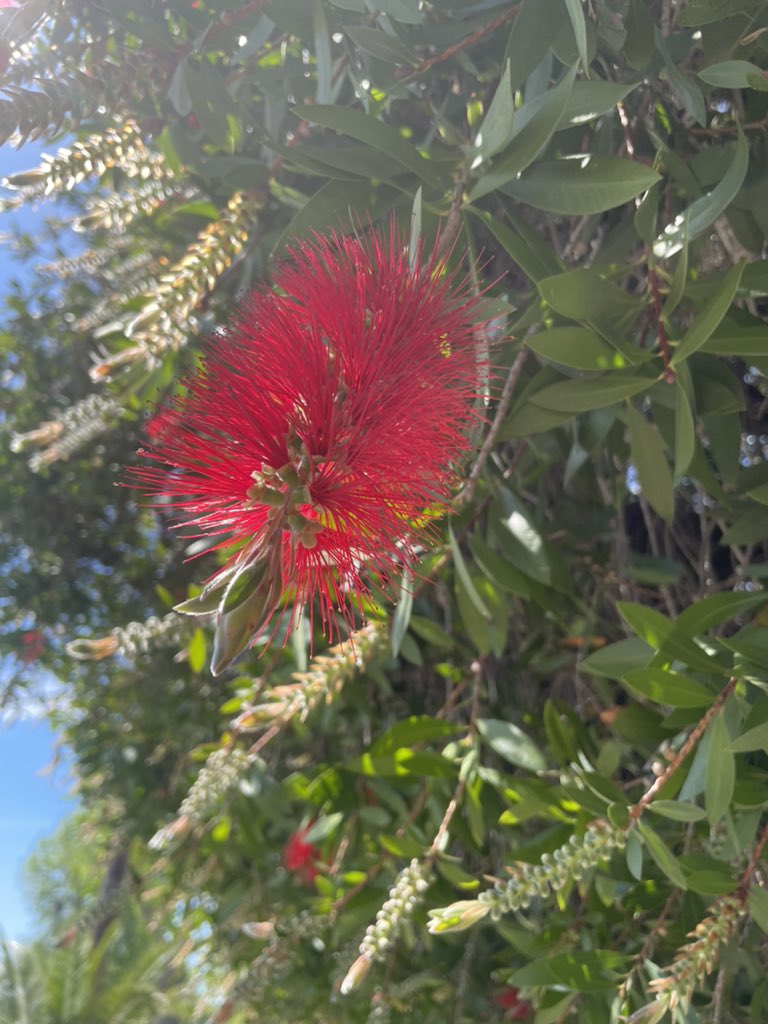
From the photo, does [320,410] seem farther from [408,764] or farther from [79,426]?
[79,426]

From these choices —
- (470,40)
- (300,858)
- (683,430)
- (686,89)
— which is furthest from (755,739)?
(300,858)

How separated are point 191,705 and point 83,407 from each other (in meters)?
0.76

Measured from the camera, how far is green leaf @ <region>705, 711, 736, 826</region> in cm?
71

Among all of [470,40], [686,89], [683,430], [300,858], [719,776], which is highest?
[470,40]

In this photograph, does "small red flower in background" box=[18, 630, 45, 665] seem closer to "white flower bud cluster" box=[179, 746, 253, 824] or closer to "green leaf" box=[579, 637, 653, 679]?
"white flower bud cluster" box=[179, 746, 253, 824]

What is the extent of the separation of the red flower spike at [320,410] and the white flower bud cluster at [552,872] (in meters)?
0.34

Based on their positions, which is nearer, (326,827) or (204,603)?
(204,603)

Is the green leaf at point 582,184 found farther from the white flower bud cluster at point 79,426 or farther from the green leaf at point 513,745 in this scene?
the white flower bud cluster at point 79,426

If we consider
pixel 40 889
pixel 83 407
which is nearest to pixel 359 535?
pixel 83 407

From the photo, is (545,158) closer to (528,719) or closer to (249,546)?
(249,546)

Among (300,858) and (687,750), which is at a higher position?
(687,750)

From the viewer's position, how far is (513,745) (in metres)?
1.10

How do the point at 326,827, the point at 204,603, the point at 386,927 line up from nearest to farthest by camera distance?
the point at 204,603, the point at 386,927, the point at 326,827

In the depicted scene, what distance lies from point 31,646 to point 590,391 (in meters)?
1.97
